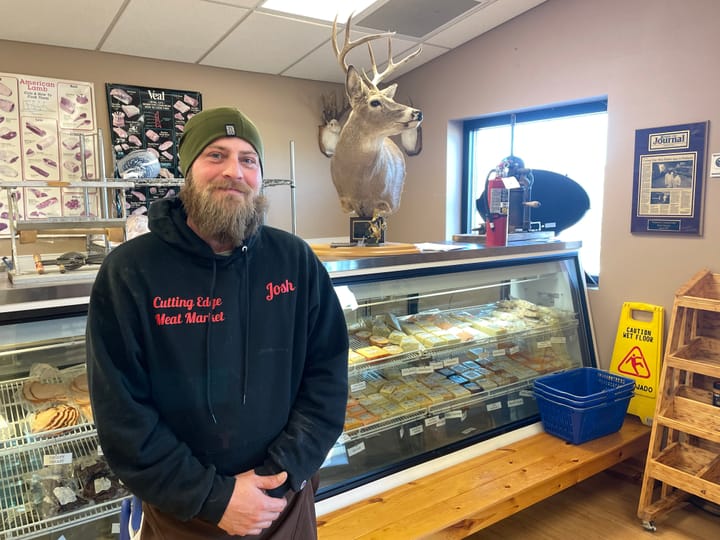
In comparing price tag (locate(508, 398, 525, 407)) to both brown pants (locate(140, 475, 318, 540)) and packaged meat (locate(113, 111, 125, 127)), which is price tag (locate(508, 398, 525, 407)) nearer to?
brown pants (locate(140, 475, 318, 540))

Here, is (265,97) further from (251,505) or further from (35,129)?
(251,505)

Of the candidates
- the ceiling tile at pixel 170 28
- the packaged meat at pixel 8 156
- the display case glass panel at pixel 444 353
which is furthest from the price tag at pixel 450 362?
the packaged meat at pixel 8 156

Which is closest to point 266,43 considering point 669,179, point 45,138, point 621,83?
point 45,138

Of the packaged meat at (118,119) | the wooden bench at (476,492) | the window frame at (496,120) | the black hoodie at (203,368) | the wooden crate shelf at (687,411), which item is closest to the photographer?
the black hoodie at (203,368)

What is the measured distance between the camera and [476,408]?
8.35ft

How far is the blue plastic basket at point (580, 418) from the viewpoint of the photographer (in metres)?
2.39

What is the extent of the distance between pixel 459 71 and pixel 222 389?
3484 millimetres

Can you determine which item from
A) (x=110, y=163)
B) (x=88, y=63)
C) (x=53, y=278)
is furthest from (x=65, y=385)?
(x=88, y=63)

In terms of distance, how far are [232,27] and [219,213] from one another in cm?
262

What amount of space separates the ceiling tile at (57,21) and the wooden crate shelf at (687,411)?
131 inches

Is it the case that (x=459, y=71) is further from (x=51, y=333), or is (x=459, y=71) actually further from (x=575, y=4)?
(x=51, y=333)

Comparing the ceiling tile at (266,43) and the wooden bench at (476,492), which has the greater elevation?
the ceiling tile at (266,43)

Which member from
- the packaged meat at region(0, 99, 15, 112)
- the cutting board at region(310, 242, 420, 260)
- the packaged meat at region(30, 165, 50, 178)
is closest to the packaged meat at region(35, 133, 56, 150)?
the packaged meat at region(30, 165, 50, 178)

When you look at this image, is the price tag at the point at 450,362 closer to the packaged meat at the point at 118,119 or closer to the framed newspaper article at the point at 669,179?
the framed newspaper article at the point at 669,179
